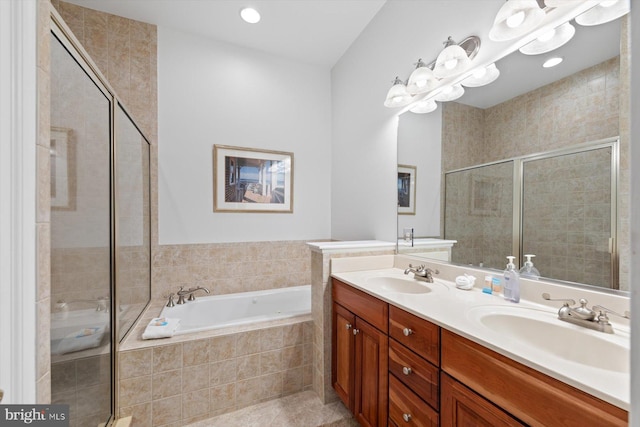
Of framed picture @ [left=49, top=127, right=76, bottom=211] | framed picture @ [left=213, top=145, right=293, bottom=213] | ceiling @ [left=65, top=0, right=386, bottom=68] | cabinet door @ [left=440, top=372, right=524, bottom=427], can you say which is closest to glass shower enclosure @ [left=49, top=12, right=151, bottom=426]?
framed picture @ [left=49, top=127, right=76, bottom=211]

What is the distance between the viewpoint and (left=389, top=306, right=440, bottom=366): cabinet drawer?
3.32 ft

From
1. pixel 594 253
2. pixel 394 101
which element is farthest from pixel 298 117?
pixel 594 253

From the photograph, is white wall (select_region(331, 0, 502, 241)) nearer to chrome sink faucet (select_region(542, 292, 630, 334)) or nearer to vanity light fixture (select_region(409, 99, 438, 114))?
vanity light fixture (select_region(409, 99, 438, 114))

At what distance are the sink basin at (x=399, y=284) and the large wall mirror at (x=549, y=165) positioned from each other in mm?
254

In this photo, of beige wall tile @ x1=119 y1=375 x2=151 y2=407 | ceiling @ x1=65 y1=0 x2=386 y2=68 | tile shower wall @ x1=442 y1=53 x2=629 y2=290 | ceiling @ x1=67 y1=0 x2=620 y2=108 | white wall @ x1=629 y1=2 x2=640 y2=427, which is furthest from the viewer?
ceiling @ x1=65 y1=0 x2=386 y2=68

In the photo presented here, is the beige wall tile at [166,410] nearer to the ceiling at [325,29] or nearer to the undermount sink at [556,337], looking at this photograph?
the undermount sink at [556,337]

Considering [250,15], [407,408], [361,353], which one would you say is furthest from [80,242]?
[250,15]

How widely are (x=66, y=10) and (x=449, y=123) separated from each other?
9.70 ft

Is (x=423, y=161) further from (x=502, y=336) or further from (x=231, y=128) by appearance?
(x=231, y=128)

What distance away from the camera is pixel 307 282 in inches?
114

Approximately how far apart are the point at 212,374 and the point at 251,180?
1.63 m

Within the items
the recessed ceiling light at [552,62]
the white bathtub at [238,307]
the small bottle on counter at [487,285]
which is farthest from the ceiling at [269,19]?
the white bathtub at [238,307]

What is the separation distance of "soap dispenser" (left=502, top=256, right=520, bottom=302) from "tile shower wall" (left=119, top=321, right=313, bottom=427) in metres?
1.24

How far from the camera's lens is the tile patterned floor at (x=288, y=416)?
1.63 m
